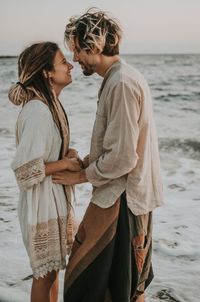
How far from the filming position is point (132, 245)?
2.28 m

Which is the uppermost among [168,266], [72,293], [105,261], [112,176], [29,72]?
[29,72]

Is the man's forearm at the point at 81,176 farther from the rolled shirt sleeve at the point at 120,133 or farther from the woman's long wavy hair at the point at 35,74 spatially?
the woman's long wavy hair at the point at 35,74

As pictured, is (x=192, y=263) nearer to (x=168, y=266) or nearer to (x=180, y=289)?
(x=168, y=266)

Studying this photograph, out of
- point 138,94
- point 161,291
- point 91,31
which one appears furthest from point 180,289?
point 91,31

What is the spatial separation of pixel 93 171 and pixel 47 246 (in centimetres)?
49

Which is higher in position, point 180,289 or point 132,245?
point 132,245

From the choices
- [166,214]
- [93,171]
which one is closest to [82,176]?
[93,171]

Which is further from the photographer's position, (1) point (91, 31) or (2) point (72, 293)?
(2) point (72, 293)

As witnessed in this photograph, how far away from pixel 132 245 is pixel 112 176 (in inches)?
15.1

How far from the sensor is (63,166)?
233 centimetres

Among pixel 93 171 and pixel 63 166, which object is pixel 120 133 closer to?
pixel 93 171

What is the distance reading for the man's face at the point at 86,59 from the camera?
213 cm

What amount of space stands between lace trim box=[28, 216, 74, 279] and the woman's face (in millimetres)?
668

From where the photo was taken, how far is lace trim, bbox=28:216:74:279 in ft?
7.70
